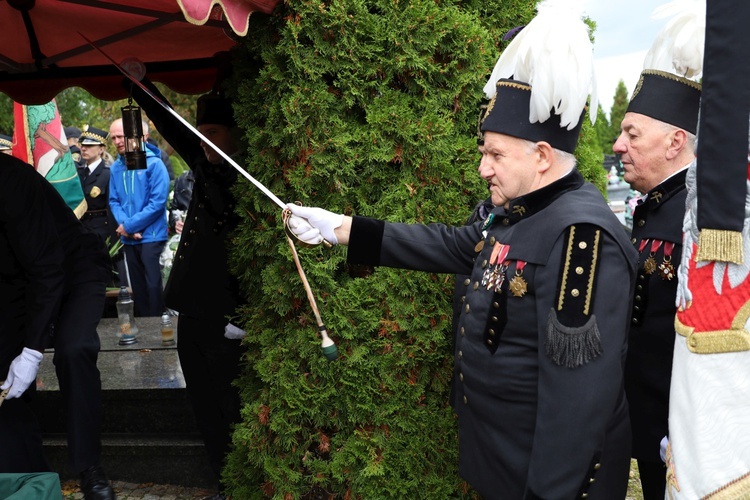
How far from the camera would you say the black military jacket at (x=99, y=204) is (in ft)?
27.4

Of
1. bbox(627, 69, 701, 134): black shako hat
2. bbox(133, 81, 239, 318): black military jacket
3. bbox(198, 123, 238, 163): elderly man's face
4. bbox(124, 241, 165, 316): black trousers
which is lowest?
bbox(124, 241, 165, 316): black trousers

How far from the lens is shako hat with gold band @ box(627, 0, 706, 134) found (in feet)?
8.71

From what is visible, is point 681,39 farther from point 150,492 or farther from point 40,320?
point 150,492

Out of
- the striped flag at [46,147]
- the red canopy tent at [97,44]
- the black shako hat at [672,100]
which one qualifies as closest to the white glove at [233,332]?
the red canopy tent at [97,44]

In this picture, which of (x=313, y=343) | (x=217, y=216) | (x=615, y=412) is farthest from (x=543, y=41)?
(x=217, y=216)

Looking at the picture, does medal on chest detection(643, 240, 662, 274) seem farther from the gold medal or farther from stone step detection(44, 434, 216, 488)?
stone step detection(44, 434, 216, 488)

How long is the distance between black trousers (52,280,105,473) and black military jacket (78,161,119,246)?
4575mm

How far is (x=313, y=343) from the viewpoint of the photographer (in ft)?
9.57

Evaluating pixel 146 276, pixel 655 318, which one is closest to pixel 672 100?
pixel 655 318

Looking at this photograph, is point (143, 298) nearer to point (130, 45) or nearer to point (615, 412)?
point (130, 45)

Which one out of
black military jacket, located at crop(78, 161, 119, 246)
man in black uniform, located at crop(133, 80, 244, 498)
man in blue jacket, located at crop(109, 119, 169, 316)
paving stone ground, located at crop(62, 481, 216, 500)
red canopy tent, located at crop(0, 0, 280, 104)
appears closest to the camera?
man in black uniform, located at crop(133, 80, 244, 498)

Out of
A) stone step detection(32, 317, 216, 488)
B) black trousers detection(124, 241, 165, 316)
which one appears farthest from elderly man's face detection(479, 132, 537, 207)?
black trousers detection(124, 241, 165, 316)

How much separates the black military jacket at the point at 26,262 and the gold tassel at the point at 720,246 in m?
3.17

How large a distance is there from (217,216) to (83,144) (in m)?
5.49
